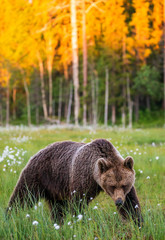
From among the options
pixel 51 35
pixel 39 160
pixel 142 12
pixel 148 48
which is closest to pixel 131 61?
pixel 148 48

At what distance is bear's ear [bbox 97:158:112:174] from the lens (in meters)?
3.51

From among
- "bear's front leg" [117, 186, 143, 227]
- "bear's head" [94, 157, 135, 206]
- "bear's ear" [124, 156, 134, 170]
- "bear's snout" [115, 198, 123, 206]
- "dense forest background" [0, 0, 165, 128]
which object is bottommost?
"bear's front leg" [117, 186, 143, 227]

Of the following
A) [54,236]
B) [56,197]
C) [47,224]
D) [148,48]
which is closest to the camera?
[54,236]

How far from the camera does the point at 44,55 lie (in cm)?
2942

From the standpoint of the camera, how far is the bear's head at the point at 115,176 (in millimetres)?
3473

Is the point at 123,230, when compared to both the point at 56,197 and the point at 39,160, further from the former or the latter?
the point at 39,160

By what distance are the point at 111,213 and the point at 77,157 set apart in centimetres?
81

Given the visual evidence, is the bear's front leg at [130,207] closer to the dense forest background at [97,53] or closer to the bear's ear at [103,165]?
the bear's ear at [103,165]

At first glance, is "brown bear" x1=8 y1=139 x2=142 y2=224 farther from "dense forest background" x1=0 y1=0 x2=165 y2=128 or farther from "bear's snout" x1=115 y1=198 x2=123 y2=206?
"dense forest background" x1=0 y1=0 x2=165 y2=128

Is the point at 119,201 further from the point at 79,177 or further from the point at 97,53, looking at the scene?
the point at 97,53

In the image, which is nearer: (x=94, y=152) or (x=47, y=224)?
(x=47, y=224)

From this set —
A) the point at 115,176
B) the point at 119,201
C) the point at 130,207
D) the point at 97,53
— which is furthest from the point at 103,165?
the point at 97,53

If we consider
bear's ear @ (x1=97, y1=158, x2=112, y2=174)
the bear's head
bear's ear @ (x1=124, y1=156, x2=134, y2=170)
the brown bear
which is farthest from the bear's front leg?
bear's ear @ (x1=97, y1=158, x2=112, y2=174)

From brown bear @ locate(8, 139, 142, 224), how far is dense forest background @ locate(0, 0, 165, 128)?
1669 centimetres
